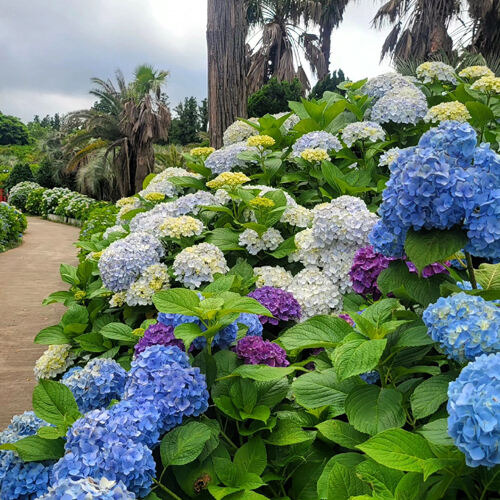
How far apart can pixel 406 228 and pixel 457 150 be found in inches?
8.8

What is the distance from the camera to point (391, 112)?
372cm

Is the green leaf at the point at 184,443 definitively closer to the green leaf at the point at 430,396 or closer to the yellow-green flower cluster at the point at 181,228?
the green leaf at the point at 430,396

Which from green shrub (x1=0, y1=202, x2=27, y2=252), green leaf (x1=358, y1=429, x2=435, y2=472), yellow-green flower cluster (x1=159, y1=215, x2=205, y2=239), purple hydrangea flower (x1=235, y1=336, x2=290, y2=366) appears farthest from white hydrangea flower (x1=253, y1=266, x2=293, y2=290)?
green shrub (x1=0, y1=202, x2=27, y2=252)

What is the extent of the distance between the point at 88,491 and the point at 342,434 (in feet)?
2.07

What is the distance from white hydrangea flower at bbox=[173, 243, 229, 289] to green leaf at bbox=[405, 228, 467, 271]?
1.42 m

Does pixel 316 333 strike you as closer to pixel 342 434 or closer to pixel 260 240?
pixel 342 434

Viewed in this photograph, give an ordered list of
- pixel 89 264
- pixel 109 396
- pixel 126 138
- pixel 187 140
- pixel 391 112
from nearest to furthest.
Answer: pixel 109 396
pixel 89 264
pixel 391 112
pixel 126 138
pixel 187 140

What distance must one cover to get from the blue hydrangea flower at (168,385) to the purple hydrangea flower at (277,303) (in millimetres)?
817

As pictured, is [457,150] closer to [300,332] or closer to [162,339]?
[300,332]

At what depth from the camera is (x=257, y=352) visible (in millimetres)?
1612

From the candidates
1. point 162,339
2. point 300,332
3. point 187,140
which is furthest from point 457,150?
point 187,140

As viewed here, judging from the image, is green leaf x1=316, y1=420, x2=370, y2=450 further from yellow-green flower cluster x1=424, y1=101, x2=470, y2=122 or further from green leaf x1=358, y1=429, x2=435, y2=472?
yellow-green flower cluster x1=424, y1=101, x2=470, y2=122

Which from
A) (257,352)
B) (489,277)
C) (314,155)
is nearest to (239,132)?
(314,155)

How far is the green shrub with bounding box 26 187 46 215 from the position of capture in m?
22.1
